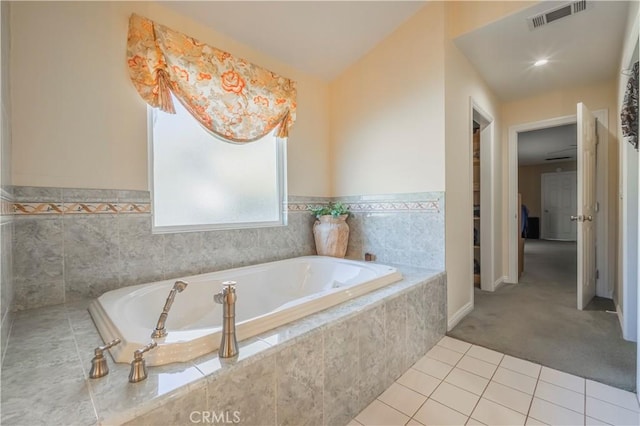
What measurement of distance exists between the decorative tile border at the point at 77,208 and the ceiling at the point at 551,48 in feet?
9.08

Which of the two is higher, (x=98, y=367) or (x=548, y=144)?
(x=548, y=144)

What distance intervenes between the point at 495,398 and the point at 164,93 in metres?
2.60

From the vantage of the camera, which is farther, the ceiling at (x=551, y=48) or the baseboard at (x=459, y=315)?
the baseboard at (x=459, y=315)

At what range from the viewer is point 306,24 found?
2.25 m

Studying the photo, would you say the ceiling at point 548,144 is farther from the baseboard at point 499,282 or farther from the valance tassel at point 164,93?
the valance tassel at point 164,93

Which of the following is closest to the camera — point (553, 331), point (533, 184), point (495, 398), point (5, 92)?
point (5, 92)

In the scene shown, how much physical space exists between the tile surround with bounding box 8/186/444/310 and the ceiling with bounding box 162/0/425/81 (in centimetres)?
137

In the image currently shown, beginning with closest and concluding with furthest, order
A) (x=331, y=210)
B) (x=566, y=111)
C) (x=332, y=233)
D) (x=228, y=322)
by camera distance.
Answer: (x=228, y=322)
(x=332, y=233)
(x=331, y=210)
(x=566, y=111)

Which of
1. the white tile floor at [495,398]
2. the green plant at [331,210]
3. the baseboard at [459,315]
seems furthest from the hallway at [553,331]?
the green plant at [331,210]

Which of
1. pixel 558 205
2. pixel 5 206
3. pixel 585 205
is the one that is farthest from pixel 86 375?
pixel 558 205

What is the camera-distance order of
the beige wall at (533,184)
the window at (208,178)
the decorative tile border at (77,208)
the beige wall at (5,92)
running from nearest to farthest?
the beige wall at (5,92) → the decorative tile border at (77,208) → the window at (208,178) → the beige wall at (533,184)

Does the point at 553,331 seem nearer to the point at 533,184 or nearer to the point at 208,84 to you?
the point at 208,84

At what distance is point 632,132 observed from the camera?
187cm

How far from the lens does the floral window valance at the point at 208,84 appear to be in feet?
5.68
